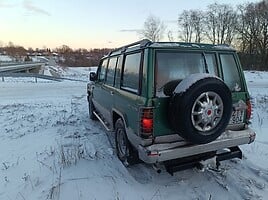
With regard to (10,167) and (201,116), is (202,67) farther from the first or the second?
(10,167)

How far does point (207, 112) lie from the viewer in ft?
12.5

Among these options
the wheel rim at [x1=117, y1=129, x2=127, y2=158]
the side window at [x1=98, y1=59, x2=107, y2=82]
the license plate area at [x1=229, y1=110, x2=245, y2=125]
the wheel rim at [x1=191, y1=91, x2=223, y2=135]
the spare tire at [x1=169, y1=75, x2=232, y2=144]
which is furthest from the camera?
the side window at [x1=98, y1=59, x2=107, y2=82]

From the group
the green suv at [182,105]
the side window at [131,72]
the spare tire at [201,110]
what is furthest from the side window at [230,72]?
the side window at [131,72]

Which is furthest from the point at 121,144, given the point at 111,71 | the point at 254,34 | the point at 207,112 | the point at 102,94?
the point at 254,34

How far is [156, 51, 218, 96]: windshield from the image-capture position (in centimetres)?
394

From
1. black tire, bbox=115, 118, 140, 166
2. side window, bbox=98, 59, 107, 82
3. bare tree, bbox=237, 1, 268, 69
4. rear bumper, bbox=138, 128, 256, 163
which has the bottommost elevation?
black tire, bbox=115, 118, 140, 166

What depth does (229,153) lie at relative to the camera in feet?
14.5

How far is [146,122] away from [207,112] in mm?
812

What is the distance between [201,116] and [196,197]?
109 centimetres

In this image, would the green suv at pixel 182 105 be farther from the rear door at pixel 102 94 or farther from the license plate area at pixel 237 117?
the rear door at pixel 102 94

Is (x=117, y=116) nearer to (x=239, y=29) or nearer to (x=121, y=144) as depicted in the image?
(x=121, y=144)

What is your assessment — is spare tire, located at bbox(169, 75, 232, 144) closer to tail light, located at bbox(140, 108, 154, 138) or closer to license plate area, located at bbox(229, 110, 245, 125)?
tail light, located at bbox(140, 108, 154, 138)

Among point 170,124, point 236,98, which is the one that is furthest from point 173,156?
point 236,98

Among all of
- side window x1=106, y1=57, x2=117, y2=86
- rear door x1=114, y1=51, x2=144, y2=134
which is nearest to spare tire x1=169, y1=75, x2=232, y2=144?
rear door x1=114, y1=51, x2=144, y2=134
